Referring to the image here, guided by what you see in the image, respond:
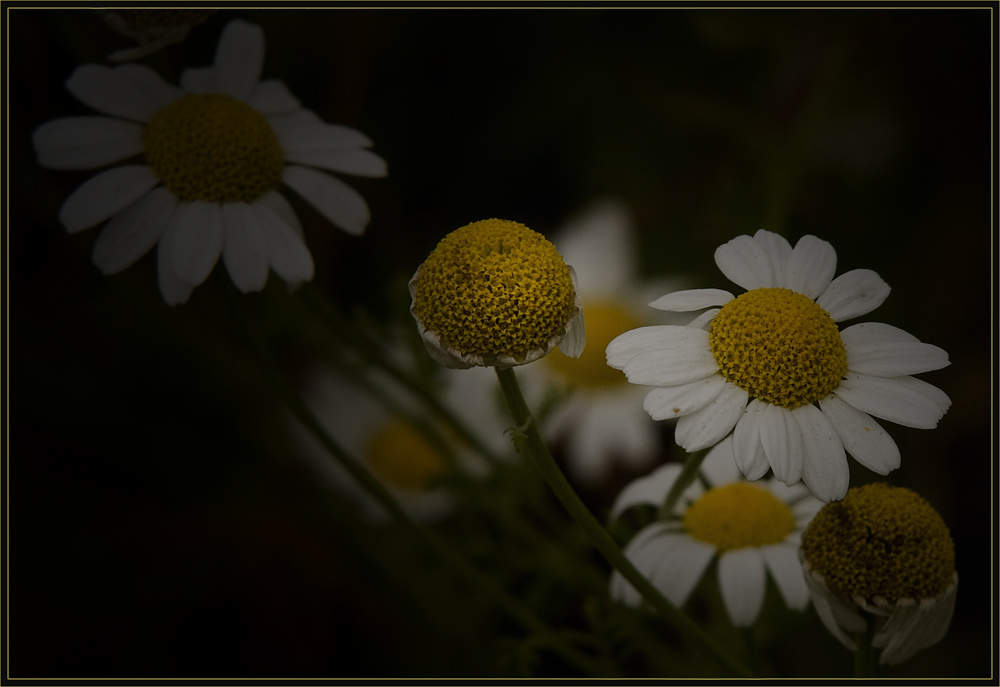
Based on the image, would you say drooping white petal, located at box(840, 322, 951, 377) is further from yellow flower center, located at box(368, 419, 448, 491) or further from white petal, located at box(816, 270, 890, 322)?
yellow flower center, located at box(368, 419, 448, 491)

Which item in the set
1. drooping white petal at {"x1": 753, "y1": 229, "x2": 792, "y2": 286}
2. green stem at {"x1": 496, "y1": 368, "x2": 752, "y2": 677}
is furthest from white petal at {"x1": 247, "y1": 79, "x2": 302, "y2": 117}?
drooping white petal at {"x1": 753, "y1": 229, "x2": 792, "y2": 286}

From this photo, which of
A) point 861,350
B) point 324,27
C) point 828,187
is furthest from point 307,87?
point 861,350

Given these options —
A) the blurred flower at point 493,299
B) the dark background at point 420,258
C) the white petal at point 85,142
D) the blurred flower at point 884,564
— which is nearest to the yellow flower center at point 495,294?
the blurred flower at point 493,299

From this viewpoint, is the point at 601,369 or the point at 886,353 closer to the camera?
the point at 886,353

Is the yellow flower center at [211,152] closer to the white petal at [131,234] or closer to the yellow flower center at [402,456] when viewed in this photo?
the white petal at [131,234]

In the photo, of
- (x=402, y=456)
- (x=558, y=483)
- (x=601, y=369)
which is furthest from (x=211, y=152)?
(x=601, y=369)

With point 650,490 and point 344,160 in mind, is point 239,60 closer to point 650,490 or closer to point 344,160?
point 344,160


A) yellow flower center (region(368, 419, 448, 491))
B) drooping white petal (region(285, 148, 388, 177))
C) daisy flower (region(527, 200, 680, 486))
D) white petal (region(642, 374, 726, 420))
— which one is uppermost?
drooping white petal (region(285, 148, 388, 177))
